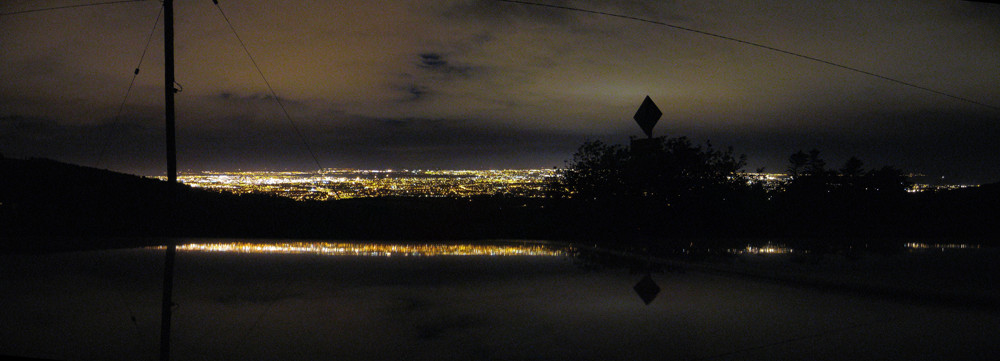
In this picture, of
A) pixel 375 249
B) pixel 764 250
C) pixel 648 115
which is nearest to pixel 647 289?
pixel 764 250

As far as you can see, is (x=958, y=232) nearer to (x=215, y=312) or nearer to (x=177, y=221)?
(x=215, y=312)

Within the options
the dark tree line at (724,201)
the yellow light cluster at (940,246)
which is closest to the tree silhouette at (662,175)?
the dark tree line at (724,201)

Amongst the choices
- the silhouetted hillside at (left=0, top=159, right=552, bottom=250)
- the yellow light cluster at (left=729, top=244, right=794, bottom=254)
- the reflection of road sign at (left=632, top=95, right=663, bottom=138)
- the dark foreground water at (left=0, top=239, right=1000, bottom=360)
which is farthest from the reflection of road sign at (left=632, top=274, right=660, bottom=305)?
the silhouetted hillside at (left=0, top=159, right=552, bottom=250)

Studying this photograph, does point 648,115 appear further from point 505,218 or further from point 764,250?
point 505,218

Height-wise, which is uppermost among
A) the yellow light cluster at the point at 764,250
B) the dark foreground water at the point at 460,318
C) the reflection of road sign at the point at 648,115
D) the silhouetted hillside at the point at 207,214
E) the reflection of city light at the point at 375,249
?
the reflection of road sign at the point at 648,115

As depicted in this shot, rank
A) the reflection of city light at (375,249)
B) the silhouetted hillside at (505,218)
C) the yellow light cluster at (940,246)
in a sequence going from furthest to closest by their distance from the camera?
the silhouetted hillside at (505,218)
the reflection of city light at (375,249)
the yellow light cluster at (940,246)

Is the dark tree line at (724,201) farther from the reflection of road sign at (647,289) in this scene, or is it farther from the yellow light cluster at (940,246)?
the reflection of road sign at (647,289)
